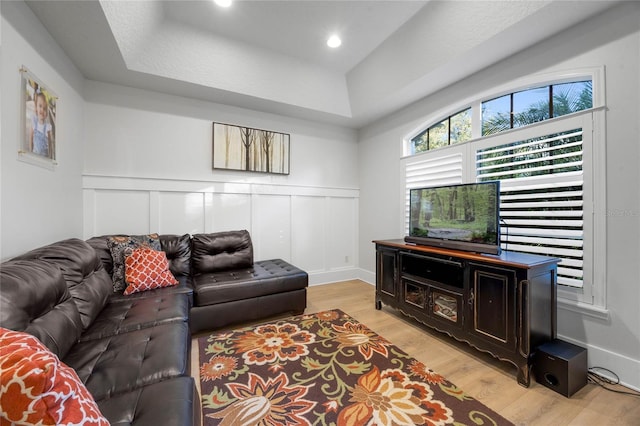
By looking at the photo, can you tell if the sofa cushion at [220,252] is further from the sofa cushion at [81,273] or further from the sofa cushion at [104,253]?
the sofa cushion at [81,273]

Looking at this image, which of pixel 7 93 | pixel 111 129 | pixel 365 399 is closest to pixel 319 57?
pixel 111 129

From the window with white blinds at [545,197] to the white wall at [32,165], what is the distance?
3.89m

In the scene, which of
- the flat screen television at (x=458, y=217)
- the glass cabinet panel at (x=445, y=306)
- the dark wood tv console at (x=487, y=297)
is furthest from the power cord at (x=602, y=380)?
the flat screen television at (x=458, y=217)

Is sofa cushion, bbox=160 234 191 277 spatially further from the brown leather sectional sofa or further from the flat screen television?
the flat screen television

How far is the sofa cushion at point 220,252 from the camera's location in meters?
3.02

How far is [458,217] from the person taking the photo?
8.04 feet

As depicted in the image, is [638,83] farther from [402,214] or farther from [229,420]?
[229,420]

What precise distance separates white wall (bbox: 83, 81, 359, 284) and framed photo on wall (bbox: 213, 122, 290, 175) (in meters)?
0.10

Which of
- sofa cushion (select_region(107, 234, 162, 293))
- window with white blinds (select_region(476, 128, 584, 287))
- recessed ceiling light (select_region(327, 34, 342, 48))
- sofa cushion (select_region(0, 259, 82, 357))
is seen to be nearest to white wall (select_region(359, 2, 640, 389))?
window with white blinds (select_region(476, 128, 584, 287))

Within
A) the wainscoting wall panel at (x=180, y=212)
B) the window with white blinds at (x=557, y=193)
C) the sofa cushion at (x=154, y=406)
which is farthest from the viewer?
the wainscoting wall panel at (x=180, y=212)

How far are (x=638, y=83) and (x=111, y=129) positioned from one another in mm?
4806

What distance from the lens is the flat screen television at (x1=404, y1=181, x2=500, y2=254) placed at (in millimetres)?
2189

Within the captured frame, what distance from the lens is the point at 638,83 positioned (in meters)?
1.83

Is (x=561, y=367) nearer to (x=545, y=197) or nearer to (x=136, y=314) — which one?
(x=545, y=197)
